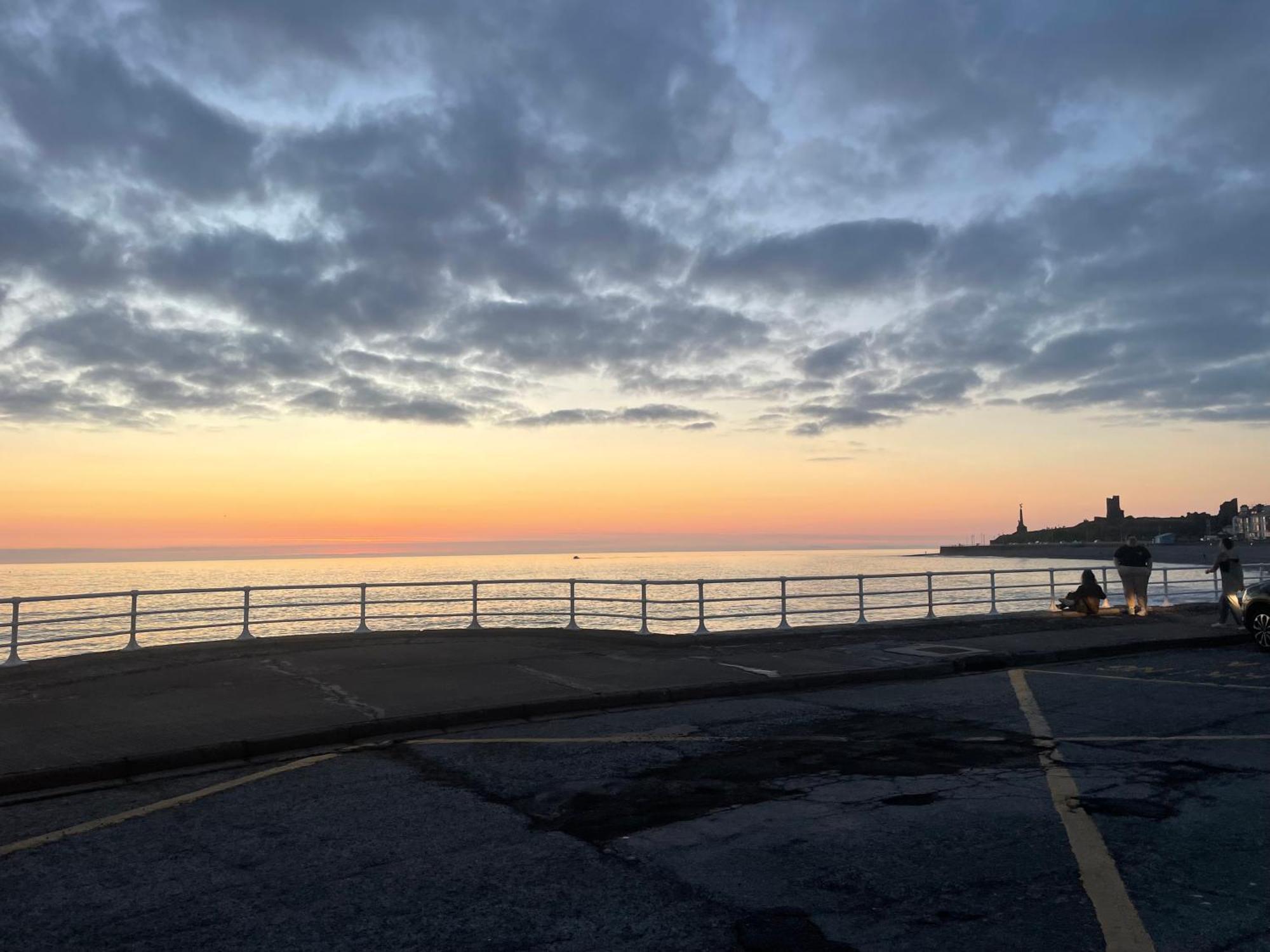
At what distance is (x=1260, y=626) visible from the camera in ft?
54.6

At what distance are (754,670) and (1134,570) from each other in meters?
13.8

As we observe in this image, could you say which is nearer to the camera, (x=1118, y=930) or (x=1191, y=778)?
(x=1118, y=930)

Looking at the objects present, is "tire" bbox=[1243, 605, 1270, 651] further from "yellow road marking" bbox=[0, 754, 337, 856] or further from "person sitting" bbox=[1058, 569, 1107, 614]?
"yellow road marking" bbox=[0, 754, 337, 856]

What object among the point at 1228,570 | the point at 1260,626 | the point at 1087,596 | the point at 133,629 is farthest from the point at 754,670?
the point at 1087,596

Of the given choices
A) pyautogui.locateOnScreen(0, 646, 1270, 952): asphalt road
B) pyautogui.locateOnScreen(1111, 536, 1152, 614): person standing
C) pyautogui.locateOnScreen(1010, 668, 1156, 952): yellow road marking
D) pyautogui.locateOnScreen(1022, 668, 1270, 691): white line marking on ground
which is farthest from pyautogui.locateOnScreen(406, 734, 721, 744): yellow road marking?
pyautogui.locateOnScreen(1111, 536, 1152, 614): person standing

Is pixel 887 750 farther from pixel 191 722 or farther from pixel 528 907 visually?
pixel 191 722

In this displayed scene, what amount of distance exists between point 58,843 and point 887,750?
21.3 ft

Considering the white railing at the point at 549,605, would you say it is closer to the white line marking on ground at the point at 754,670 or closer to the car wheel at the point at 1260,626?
the white line marking on ground at the point at 754,670

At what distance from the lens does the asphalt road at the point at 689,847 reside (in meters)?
4.45

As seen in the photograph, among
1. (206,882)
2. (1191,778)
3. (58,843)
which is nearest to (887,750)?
(1191,778)

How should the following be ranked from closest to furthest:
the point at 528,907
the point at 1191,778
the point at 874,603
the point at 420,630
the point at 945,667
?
the point at 528,907
the point at 1191,778
the point at 945,667
the point at 420,630
the point at 874,603

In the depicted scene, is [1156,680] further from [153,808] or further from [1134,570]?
[153,808]

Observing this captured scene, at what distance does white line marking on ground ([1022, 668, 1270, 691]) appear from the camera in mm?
12262

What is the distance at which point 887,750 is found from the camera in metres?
8.55
